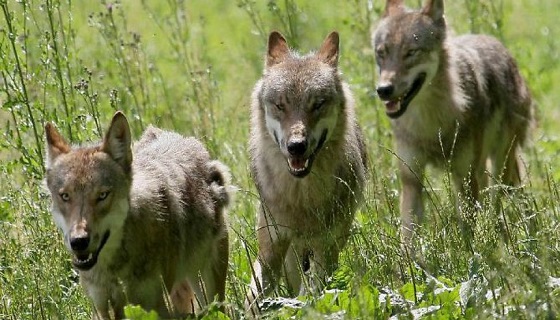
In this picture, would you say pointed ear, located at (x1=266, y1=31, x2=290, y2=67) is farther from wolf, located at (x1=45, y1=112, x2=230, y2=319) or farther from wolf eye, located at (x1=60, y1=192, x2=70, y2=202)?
wolf eye, located at (x1=60, y1=192, x2=70, y2=202)

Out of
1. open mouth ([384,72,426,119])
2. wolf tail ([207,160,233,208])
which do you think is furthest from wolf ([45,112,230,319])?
open mouth ([384,72,426,119])

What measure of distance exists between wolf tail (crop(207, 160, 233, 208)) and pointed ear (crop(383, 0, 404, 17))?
277 centimetres

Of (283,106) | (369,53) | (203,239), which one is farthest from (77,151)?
(369,53)

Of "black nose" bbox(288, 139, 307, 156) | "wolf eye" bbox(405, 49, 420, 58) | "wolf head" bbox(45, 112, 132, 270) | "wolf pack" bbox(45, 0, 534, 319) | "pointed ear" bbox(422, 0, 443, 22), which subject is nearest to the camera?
"wolf head" bbox(45, 112, 132, 270)

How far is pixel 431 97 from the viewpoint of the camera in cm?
986

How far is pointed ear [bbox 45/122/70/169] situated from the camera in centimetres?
666

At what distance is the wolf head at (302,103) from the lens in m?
7.56

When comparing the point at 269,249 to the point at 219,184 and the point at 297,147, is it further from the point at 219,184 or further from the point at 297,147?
the point at 297,147

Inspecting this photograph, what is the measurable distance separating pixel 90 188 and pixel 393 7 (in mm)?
4509

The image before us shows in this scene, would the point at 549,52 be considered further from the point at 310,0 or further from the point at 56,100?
the point at 56,100

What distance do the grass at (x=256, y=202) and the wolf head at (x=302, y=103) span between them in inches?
21.4

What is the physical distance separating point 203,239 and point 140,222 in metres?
0.81

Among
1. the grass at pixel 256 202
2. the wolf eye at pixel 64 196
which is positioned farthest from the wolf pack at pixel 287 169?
the grass at pixel 256 202

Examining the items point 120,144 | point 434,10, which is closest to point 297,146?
point 120,144
